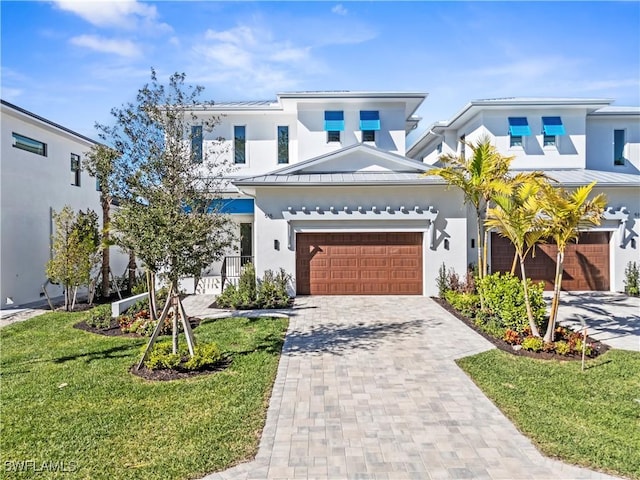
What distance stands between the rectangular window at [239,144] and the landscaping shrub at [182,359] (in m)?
14.6

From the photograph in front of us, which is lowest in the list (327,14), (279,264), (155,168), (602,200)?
(279,264)

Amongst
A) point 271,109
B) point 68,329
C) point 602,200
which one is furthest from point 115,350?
point 271,109

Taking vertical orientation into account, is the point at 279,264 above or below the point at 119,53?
below

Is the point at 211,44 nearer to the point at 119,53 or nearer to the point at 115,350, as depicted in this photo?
the point at 119,53

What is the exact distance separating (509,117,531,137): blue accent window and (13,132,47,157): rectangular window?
887 inches

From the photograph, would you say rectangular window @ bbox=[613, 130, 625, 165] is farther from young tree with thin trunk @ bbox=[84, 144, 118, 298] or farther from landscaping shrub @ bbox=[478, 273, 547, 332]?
young tree with thin trunk @ bbox=[84, 144, 118, 298]

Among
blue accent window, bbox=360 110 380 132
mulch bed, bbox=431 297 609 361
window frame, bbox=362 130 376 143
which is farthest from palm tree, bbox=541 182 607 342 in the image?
window frame, bbox=362 130 376 143

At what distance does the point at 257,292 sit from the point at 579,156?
17607mm

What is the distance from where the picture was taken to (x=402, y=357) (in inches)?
336

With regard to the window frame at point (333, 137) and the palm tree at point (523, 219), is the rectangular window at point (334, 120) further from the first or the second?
the palm tree at point (523, 219)

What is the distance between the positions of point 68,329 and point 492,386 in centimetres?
1199

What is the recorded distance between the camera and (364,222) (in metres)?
15.7

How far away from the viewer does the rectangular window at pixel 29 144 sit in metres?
15.5

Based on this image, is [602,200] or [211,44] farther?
[211,44]
